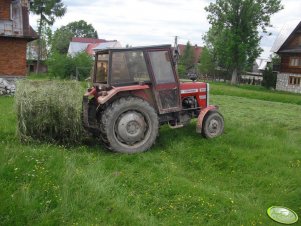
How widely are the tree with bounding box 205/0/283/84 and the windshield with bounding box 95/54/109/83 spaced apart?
39.2 metres

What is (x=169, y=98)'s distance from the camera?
861 centimetres

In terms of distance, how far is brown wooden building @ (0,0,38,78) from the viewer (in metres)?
18.6

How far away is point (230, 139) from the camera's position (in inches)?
354

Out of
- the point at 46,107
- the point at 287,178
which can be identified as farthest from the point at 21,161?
the point at 287,178

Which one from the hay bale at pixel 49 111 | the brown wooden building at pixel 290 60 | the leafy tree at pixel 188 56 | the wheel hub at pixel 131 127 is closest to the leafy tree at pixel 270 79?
Result: the brown wooden building at pixel 290 60

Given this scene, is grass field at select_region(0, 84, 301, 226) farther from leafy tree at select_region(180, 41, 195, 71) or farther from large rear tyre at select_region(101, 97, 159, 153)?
leafy tree at select_region(180, 41, 195, 71)

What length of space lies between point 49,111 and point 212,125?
384 cm

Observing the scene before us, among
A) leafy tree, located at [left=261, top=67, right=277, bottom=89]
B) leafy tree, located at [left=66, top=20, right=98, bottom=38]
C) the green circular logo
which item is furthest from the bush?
leafy tree, located at [left=66, top=20, right=98, bottom=38]

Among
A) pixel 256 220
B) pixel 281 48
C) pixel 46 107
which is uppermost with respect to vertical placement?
pixel 281 48

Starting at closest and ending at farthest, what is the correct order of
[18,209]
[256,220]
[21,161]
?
[18,209], [256,220], [21,161]

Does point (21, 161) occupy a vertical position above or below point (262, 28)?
below

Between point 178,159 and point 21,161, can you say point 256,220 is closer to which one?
point 178,159

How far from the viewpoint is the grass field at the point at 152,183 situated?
5.18 m

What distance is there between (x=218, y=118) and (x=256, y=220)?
4.10 meters
